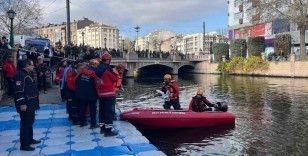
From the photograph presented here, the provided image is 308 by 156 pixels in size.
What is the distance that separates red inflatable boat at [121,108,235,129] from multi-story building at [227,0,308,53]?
127ft

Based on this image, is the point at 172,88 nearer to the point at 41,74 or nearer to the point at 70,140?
the point at 70,140

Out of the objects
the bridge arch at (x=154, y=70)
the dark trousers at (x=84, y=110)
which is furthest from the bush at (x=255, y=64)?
the dark trousers at (x=84, y=110)

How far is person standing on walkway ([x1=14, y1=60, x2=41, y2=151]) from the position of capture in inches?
387

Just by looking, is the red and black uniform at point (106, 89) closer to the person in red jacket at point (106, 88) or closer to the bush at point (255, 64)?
the person in red jacket at point (106, 88)

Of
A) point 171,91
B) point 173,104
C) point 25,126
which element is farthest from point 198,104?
point 25,126

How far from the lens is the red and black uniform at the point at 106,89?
1161cm

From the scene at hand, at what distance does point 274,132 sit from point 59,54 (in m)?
18.7

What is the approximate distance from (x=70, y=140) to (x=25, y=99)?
1909 millimetres

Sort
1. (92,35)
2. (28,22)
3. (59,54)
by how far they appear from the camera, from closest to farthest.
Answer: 1. (59,54)
2. (28,22)
3. (92,35)

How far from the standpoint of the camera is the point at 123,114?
50.4 feet

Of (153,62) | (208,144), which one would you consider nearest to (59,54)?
(208,144)

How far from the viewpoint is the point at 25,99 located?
32.6ft

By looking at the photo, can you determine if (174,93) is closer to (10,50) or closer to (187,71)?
(10,50)

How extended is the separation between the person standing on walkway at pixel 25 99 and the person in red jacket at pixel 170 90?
769cm
